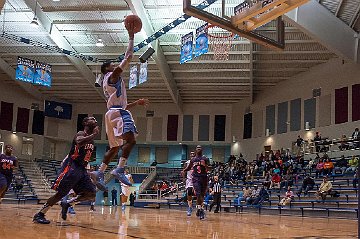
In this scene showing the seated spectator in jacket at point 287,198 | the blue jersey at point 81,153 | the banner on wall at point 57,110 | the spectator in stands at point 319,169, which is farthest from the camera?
the banner on wall at point 57,110

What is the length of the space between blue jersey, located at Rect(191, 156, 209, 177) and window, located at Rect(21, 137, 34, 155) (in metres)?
28.1

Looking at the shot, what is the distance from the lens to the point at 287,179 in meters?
21.2

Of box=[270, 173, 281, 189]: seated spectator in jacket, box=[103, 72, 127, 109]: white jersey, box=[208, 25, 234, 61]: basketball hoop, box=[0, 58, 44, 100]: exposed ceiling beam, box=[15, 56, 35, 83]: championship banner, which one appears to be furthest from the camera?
box=[0, 58, 44, 100]: exposed ceiling beam

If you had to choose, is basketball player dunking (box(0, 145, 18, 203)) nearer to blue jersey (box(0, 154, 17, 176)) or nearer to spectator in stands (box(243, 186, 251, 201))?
blue jersey (box(0, 154, 17, 176))

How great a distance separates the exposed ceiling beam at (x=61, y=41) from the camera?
922 inches

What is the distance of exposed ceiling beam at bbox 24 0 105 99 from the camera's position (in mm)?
23422

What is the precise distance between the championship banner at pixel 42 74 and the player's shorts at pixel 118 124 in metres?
19.8

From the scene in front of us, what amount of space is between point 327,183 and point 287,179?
3700 millimetres

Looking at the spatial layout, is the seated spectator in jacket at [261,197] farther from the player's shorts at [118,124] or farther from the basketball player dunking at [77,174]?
the player's shorts at [118,124]

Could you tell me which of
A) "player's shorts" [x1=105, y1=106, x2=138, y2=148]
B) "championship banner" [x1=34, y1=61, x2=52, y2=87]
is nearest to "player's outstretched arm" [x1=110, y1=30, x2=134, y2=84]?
"player's shorts" [x1=105, y1=106, x2=138, y2=148]

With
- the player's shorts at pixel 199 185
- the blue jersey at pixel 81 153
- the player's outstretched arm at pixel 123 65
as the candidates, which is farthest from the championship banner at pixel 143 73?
the player's outstretched arm at pixel 123 65

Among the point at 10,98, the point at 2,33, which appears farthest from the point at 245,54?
the point at 10,98

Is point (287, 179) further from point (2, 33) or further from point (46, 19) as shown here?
point (2, 33)

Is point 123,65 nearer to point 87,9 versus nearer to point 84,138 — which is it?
point 84,138
